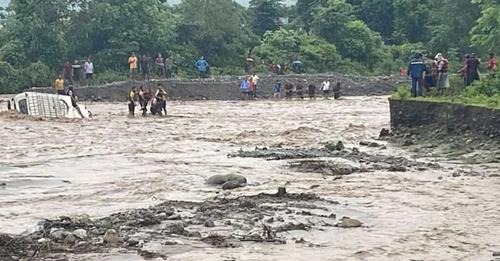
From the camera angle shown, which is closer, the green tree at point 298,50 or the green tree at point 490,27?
the green tree at point 490,27

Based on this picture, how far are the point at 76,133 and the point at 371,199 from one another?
14.5 m

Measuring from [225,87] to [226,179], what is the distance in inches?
1172

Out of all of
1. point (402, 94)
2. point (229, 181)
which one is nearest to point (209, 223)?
point (229, 181)

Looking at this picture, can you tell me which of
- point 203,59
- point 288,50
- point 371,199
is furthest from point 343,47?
point 371,199

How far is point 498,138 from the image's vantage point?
1895cm

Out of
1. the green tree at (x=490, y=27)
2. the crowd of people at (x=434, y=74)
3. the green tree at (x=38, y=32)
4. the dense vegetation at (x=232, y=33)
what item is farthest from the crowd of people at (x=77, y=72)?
the crowd of people at (x=434, y=74)

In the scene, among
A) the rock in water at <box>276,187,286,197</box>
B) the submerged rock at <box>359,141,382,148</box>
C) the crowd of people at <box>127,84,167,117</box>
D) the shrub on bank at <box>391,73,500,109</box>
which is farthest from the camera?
the crowd of people at <box>127,84,167,117</box>

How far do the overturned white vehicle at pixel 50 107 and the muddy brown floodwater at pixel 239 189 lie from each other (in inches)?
57.5

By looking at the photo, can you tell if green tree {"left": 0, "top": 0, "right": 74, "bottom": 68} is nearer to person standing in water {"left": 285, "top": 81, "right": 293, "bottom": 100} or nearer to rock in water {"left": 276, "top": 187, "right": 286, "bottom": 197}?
person standing in water {"left": 285, "top": 81, "right": 293, "bottom": 100}


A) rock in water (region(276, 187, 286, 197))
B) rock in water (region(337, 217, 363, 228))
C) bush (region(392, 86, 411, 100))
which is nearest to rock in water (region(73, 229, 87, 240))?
rock in water (region(337, 217, 363, 228))

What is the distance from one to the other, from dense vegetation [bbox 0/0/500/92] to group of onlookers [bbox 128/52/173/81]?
84cm

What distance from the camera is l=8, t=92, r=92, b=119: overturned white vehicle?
3173cm

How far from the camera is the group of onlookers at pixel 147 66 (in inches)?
1711

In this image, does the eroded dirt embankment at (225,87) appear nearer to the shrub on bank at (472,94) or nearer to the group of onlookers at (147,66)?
the group of onlookers at (147,66)
